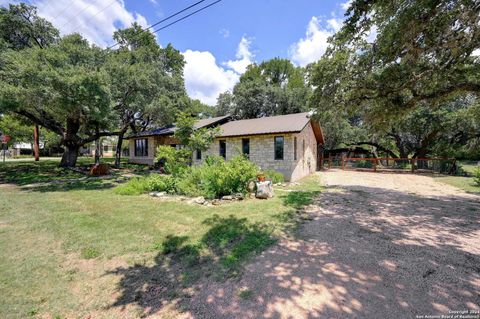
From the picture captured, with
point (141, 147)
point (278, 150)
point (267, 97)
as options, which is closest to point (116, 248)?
point (278, 150)

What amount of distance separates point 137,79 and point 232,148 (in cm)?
801

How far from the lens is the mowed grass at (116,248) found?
115 inches

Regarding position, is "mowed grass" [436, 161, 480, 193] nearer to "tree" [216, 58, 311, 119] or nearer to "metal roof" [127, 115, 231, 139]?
"tree" [216, 58, 311, 119]

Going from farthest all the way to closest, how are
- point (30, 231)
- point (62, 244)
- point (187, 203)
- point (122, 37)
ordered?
point (122, 37)
point (187, 203)
point (30, 231)
point (62, 244)

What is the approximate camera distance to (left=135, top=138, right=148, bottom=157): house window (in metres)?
23.1

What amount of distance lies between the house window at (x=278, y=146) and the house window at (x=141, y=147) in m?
15.7

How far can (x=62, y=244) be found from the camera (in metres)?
4.45

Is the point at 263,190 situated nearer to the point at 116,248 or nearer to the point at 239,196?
the point at 239,196

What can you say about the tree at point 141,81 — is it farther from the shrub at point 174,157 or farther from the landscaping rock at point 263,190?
the landscaping rock at point 263,190

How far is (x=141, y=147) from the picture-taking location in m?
23.7

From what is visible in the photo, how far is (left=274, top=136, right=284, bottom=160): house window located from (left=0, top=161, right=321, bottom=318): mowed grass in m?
6.05

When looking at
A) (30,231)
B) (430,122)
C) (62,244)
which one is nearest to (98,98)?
(30,231)

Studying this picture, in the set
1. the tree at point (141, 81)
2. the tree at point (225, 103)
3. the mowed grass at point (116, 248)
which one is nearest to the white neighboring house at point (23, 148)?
the tree at point (141, 81)

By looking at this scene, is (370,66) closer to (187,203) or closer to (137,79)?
(187,203)
